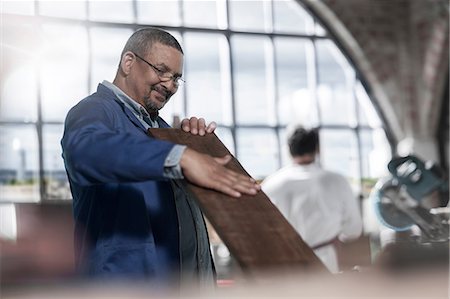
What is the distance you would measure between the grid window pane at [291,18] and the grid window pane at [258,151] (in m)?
1.35

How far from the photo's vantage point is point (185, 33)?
1005 cm

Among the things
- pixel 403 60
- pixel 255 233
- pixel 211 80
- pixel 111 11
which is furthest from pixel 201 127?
pixel 403 60

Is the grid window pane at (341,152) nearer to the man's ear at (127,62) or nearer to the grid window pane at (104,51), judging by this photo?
the grid window pane at (104,51)

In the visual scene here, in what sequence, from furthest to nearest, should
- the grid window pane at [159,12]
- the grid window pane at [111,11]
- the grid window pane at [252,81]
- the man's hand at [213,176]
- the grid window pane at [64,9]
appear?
the grid window pane at [252,81] → the grid window pane at [159,12] → the grid window pane at [111,11] → the grid window pane at [64,9] → the man's hand at [213,176]

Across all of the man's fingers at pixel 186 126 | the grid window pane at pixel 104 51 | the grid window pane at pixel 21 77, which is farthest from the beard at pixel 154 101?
the grid window pane at pixel 104 51

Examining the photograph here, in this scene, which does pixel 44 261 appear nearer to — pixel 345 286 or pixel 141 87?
pixel 141 87

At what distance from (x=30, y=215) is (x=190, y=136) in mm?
5818

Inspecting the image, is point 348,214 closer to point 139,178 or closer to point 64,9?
point 139,178

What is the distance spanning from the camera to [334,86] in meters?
10.9

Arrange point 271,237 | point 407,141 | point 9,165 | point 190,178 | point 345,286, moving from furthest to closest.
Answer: point 407,141, point 9,165, point 190,178, point 271,237, point 345,286

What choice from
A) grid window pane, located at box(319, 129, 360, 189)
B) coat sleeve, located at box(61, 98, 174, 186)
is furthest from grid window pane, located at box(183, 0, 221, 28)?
coat sleeve, located at box(61, 98, 174, 186)

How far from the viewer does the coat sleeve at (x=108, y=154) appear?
4.84 feet

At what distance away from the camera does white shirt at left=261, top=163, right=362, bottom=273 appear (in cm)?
396

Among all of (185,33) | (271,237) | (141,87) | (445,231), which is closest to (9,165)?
(185,33)
